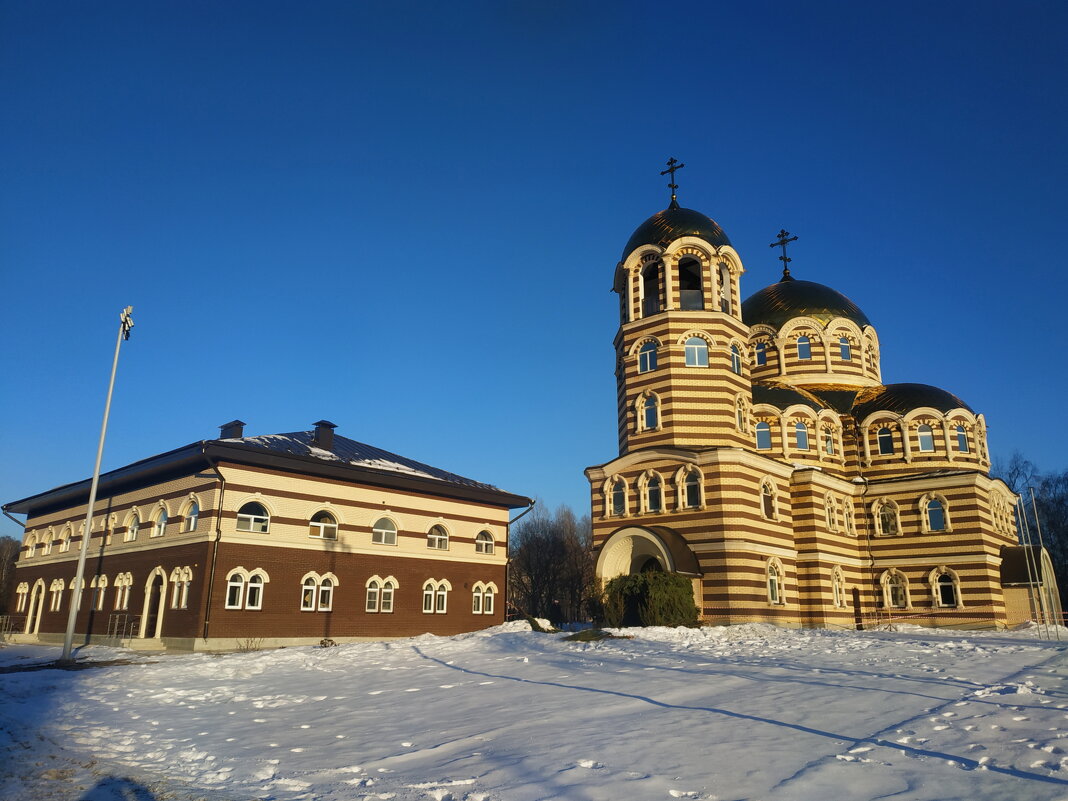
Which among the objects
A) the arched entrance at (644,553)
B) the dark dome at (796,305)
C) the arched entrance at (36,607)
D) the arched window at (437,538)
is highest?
the dark dome at (796,305)

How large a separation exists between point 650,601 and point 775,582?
294 inches

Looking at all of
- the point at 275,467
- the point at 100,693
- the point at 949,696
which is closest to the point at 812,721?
the point at 949,696

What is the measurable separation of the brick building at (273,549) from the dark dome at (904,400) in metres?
17.1

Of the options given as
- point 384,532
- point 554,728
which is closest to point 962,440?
point 384,532

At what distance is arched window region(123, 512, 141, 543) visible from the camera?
30092mm

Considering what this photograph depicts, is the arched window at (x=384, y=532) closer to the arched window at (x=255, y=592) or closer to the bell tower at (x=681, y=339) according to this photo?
the arched window at (x=255, y=592)

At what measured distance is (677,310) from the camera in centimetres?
3212

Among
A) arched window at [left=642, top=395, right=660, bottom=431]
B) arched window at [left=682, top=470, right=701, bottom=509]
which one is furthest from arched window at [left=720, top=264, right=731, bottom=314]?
arched window at [left=682, top=470, right=701, bottom=509]

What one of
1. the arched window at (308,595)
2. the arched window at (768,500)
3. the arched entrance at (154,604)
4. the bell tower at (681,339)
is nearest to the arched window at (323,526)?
the arched window at (308,595)

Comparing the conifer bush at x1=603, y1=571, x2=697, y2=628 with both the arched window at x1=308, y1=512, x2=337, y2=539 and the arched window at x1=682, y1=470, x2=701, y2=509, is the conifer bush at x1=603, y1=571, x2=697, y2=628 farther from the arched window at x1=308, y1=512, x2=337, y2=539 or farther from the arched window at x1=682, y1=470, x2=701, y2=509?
the arched window at x1=308, y1=512, x2=337, y2=539

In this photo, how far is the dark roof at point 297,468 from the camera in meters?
26.7

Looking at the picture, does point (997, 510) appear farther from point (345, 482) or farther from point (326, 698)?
point (326, 698)

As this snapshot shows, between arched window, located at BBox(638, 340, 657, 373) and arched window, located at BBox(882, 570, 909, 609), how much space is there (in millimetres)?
14959

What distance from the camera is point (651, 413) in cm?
3197
